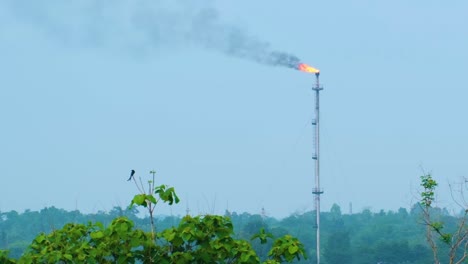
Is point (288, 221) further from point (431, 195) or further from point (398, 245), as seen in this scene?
point (431, 195)

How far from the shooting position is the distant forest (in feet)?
344

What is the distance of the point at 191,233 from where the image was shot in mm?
11766

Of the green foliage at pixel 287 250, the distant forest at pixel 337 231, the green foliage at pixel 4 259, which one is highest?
the distant forest at pixel 337 231

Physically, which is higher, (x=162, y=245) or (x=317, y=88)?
(x=317, y=88)

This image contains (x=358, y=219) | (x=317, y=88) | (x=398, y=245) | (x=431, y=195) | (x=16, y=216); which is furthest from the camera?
(x=358, y=219)

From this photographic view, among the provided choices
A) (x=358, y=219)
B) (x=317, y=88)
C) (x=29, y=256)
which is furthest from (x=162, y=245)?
(x=358, y=219)

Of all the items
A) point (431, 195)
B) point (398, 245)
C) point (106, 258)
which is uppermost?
point (398, 245)

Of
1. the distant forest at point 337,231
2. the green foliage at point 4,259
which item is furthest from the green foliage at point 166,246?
the distant forest at point 337,231

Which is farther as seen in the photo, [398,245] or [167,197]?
[398,245]

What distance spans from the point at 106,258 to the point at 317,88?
30.0 metres

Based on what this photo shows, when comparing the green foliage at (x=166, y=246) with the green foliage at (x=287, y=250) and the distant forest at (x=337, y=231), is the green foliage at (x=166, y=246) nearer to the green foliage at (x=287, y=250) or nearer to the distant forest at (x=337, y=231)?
the green foliage at (x=287, y=250)

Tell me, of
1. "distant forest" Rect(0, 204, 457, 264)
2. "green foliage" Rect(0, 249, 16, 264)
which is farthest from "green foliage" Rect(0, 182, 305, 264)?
"distant forest" Rect(0, 204, 457, 264)

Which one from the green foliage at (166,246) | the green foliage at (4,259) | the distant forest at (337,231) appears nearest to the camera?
the green foliage at (166,246)

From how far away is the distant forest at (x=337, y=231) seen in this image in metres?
105
